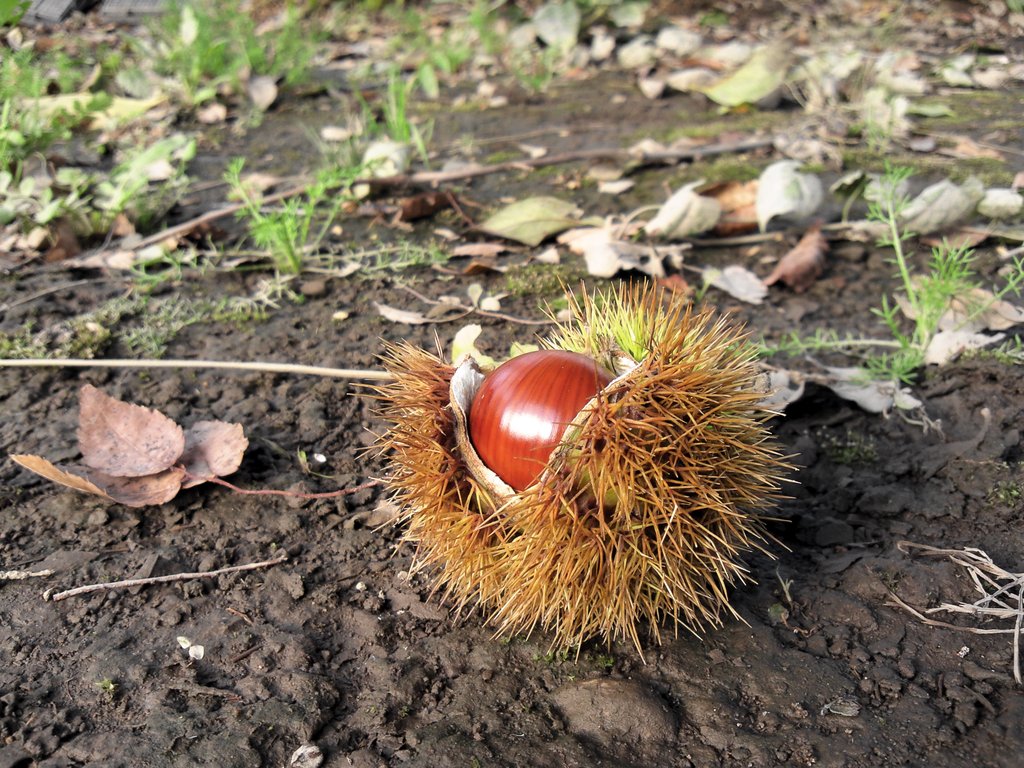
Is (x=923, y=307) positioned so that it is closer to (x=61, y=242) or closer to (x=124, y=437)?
(x=124, y=437)

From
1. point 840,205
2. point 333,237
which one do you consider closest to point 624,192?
point 840,205

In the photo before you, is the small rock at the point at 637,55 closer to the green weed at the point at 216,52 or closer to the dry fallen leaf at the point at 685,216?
the green weed at the point at 216,52

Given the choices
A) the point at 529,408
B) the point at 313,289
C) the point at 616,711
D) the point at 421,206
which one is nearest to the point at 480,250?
the point at 421,206

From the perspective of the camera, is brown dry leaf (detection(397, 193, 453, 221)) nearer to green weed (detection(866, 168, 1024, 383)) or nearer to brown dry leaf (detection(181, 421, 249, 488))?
brown dry leaf (detection(181, 421, 249, 488))

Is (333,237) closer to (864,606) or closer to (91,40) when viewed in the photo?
(864,606)

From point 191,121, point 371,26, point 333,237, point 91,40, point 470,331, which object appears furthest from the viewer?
point 371,26
